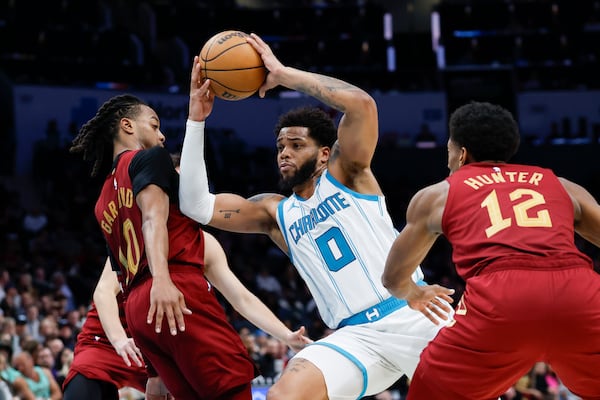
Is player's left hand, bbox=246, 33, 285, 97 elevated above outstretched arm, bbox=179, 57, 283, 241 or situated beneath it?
elevated above

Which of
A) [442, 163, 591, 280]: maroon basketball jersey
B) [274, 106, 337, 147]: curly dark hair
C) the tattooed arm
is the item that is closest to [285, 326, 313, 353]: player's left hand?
the tattooed arm

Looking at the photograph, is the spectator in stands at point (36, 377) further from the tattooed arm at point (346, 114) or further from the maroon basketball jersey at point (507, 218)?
the maroon basketball jersey at point (507, 218)

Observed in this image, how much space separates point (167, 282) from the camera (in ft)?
13.5

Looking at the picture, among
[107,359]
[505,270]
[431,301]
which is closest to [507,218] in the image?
[505,270]

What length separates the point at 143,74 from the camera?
63.1 ft

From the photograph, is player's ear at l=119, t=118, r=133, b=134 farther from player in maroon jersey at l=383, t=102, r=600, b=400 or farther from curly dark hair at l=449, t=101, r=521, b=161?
curly dark hair at l=449, t=101, r=521, b=161

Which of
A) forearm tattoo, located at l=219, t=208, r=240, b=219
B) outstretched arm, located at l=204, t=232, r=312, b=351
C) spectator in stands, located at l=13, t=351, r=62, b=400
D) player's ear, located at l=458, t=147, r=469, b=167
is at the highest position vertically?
player's ear, located at l=458, t=147, r=469, b=167

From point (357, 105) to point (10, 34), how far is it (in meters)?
15.1

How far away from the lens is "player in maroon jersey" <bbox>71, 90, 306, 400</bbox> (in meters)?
4.21

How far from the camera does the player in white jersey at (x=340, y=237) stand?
445cm

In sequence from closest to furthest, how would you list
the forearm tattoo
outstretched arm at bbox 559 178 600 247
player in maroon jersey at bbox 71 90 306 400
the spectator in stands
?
outstretched arm at bbox 559 178 600 247
player in maroon jersey at bbox 71 90 306 400
the forearm tattoo
the spectator in stands

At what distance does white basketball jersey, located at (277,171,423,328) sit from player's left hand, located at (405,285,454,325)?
330 mm

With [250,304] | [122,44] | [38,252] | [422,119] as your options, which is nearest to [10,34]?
[122,44]

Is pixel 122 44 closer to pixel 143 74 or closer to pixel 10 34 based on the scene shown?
pixel 143 74
